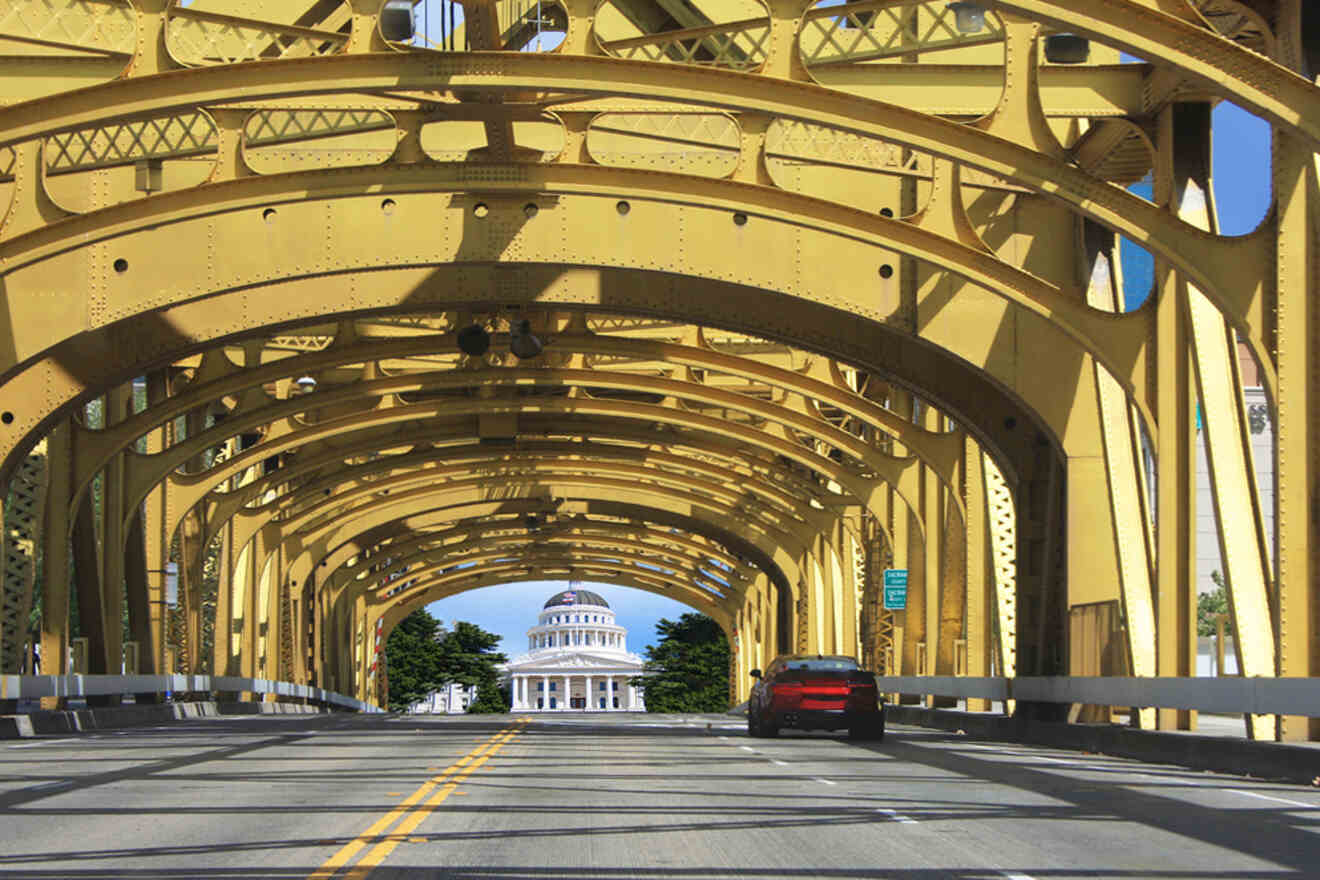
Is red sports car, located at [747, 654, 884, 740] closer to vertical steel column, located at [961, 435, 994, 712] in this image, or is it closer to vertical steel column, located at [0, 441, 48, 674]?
vertical steel column, located at [961, 435, 994, 712]

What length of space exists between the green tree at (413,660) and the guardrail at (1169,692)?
10025 cm

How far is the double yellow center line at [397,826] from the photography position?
9.60 meters

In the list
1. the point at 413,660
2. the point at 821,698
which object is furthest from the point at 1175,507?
the point at 413,660

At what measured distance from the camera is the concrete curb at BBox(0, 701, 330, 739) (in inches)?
1057

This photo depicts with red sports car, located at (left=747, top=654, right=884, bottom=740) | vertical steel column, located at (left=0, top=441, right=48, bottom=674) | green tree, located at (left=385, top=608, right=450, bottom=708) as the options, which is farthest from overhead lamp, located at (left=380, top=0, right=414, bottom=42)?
green tree, located at (left=385, top=608, right=450, bottom=708)

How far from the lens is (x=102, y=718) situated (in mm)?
31359

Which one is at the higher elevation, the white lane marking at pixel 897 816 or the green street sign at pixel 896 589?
the green street sign at pixel 896 589

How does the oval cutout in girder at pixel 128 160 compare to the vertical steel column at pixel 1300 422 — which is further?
the oval cutout in girder at pixel 128 160

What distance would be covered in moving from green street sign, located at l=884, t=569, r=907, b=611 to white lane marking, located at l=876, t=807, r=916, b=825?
24.6m

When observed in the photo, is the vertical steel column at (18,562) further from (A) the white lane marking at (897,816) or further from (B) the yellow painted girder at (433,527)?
(B) the yellow painted girder at (433,527)

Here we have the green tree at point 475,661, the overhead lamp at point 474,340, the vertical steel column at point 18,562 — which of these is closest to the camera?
the vertical steel column at point 18,562

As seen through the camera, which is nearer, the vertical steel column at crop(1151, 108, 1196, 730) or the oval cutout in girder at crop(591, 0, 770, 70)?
the oval cutout in girder at crop(591, 0, 770, 70)

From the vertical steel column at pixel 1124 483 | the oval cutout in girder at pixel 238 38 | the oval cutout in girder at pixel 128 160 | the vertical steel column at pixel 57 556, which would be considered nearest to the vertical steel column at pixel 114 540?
the vertical steel column at pixel 57 556

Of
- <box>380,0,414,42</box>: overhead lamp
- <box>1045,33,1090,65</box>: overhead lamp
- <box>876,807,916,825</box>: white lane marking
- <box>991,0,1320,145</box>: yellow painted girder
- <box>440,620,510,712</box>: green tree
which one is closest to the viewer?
<box>876,807,916,825</box>: white lane marking
